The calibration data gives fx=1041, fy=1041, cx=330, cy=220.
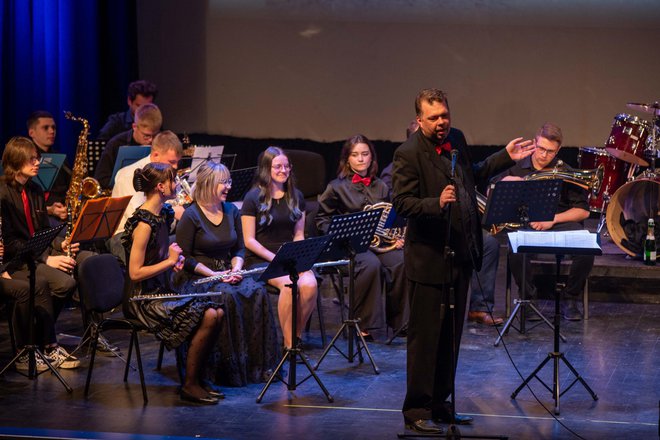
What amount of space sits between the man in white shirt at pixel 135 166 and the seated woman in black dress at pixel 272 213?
58 centimetres

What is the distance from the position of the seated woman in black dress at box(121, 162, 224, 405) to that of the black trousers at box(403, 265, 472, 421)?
1.21 meters

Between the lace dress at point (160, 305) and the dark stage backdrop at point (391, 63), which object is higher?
the dark stage backdrop at point (391, 63)

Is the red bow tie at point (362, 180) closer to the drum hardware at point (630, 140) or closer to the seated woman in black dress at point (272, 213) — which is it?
the seated woman in black dress at point (272, 213)

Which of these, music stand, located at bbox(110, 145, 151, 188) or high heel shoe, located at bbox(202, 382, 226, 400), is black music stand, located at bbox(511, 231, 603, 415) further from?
music stand, located at bbox(110, 145, 151, 188)

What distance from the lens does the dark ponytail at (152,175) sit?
575 cm

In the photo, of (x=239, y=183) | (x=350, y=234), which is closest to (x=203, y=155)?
(x=239, y=183)

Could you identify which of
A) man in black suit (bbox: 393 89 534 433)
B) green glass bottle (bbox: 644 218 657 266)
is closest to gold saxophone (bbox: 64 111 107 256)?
man in black suit (bbox: 393 89 534 433)

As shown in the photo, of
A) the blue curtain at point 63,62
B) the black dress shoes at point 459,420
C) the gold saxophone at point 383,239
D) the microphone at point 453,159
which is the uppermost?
the blue curtain at point 63,62

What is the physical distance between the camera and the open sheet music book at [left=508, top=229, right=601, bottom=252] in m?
5.55

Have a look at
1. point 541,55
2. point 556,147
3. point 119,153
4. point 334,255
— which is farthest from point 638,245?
point 119,153

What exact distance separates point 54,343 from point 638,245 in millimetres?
4650

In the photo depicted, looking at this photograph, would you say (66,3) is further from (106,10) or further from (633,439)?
(633,439)

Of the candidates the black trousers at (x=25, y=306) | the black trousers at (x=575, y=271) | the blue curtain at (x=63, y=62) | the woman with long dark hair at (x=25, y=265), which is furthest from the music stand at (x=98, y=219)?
the black trousers at (x=575, y=271)

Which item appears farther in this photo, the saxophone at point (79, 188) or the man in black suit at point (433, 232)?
the saxophone at point (79, 188)
